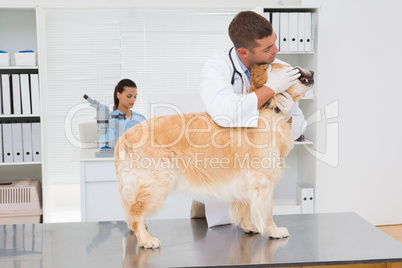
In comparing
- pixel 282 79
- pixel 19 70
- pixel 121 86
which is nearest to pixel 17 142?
pixel 19 70

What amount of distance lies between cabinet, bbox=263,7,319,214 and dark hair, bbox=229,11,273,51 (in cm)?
212

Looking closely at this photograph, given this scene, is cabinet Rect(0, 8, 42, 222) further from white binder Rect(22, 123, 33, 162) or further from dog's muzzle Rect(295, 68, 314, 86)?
dog's muzzle Rect(295, 68, 314, 86)

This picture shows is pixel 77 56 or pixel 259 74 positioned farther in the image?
pixel 77 56

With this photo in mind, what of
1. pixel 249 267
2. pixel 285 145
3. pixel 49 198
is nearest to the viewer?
pixel 249 267

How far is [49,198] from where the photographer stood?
3604 mm

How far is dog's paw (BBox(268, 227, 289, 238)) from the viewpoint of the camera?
159 cm

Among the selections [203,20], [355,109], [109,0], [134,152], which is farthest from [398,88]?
[134,152]

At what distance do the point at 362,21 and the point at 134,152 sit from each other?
9.60ft

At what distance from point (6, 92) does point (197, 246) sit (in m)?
2.42

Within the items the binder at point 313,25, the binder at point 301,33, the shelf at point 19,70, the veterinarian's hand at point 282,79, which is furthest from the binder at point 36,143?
the veterinarian's hand at point 282,79

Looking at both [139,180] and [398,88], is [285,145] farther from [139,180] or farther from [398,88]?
[398,88]

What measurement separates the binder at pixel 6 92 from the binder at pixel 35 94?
6.5 inches

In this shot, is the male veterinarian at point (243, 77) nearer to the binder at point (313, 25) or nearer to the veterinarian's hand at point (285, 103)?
the veterinarian's hand at point (285, 103)

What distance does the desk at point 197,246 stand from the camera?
1419mm
